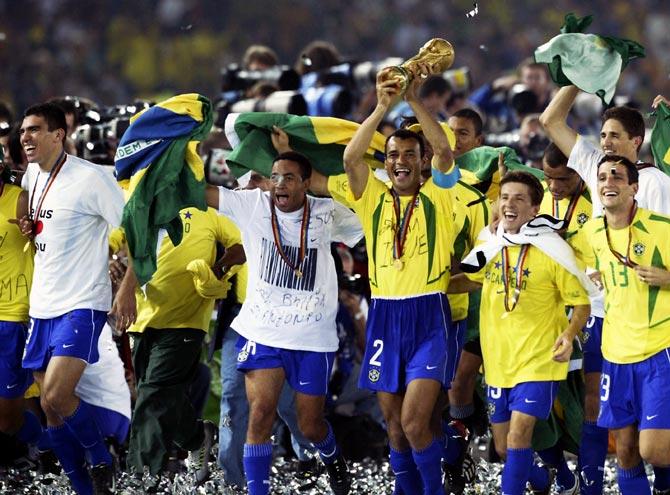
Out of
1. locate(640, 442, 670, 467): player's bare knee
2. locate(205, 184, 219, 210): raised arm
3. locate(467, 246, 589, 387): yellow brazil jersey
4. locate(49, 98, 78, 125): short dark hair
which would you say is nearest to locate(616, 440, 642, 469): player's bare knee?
locate(640, 442, 670, 467): player's bare knee

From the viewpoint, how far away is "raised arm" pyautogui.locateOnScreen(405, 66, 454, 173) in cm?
757

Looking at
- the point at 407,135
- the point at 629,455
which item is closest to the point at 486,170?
the point at 407,135

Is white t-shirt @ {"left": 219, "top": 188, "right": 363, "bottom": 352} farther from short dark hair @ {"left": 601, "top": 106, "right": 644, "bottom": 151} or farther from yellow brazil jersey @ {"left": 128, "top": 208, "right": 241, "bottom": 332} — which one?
short dark hair @ {"left": 601, "top": 106, "right": 644, "bottom": 151}

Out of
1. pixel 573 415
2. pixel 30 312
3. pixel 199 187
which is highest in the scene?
pixel 199 187

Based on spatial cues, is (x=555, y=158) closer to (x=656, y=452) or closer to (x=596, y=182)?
(x=596, y=182)

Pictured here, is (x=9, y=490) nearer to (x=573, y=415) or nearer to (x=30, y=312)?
(x=30, y=312)

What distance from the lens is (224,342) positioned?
9445 millimetres

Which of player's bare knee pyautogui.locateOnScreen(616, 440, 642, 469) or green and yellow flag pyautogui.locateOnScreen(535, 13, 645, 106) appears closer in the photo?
player's bare knee pyautogui.locateOnScreen(616, 440, 642, 469)

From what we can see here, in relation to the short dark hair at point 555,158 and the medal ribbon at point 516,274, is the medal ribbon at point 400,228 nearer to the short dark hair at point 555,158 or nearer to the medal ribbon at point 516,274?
the medal ribbon at point 516,274

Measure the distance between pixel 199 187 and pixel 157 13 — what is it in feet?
41.5

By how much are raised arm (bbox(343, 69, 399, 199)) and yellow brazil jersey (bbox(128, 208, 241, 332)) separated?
145 centimetres

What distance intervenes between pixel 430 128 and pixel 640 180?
46.7 inches

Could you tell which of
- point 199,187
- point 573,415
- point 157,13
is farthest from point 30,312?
point 157,13

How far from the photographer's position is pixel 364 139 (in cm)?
779
